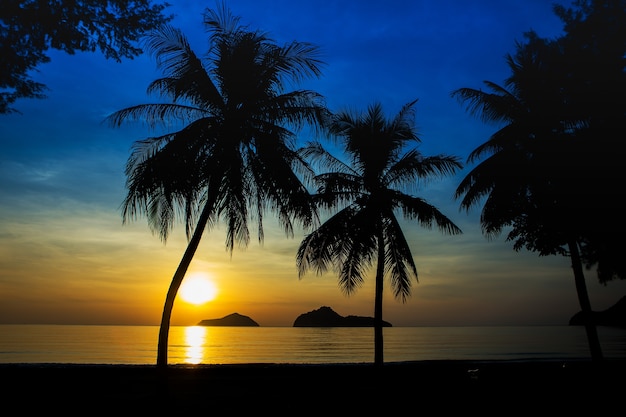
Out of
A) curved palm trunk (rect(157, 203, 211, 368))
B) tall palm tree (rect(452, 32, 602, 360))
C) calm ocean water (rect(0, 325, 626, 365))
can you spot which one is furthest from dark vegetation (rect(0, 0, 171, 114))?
calm ocean water (rect(0, 325, 626, 365))

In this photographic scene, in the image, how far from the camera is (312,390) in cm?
1303

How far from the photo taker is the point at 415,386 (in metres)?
14.1

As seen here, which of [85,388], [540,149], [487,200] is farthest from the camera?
[487,200]

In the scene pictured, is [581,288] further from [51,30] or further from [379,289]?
[51,30]

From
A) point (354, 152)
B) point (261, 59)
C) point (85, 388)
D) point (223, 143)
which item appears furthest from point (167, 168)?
point (354, 152)

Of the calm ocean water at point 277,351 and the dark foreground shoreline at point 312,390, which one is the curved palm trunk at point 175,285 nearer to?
the dark foreground shoreline at point 312,390

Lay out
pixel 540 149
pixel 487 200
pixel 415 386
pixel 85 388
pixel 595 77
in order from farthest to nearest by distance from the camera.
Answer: pixel 487 200
pixel 540 149
pixel 595 77
pixel 415 386
pixel 85 388

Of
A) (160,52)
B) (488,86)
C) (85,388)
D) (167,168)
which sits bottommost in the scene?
(85,388)

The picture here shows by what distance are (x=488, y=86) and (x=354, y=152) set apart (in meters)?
6.31

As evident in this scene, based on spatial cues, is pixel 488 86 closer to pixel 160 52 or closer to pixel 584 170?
pixel 584 170

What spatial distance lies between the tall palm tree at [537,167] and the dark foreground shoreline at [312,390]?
4743mm

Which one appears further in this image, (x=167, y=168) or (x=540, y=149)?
(x=540, y=149)

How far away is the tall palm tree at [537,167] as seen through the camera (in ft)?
56.1

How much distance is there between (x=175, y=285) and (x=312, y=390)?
469cm
